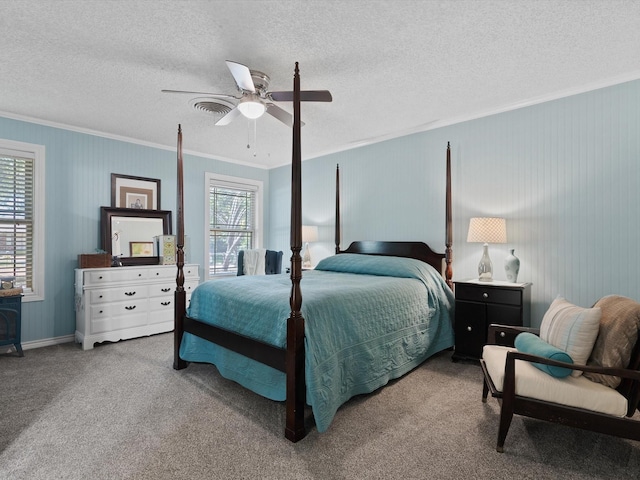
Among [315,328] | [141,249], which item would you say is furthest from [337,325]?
[141,249]

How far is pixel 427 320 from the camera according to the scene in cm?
327

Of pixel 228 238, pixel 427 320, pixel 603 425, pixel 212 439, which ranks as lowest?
pixel 212 439

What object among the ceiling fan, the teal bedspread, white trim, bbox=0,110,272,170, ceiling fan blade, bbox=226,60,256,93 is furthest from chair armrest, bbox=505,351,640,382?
white trim, bbox=0,110,272,170

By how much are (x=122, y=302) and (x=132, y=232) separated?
37.3 inches

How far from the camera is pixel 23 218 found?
12.8 ft

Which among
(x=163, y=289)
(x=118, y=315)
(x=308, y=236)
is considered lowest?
(x=118, y=315)

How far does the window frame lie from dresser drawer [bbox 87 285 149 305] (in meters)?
1.19

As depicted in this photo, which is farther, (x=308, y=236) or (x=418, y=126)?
(x=308, y=236)

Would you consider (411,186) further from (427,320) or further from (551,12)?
(551,12)

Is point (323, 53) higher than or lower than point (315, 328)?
higher

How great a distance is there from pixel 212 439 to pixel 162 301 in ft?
9.03

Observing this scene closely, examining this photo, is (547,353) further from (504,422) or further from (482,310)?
(482,310)

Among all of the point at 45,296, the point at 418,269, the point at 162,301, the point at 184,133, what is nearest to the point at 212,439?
the point at 418,269

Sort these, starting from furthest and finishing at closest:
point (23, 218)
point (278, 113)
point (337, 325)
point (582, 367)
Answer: point (23, 218) < point (278, 113) < point (337, 325) < point (582, 367)
